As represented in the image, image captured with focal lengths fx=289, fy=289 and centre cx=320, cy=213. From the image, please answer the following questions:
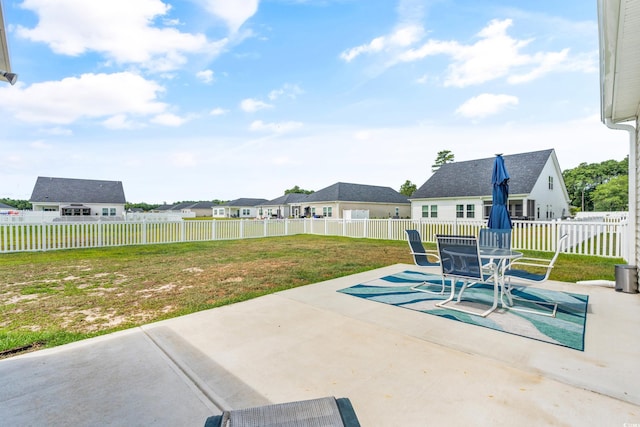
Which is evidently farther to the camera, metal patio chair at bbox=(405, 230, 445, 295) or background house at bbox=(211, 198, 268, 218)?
background house at bbox=(211, 198, 268, 218)

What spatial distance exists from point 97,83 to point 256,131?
8.80m

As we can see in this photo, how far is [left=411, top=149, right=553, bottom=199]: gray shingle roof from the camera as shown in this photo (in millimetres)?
19859

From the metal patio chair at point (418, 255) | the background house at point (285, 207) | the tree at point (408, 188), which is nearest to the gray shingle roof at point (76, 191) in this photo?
the background house at point (285, 207)

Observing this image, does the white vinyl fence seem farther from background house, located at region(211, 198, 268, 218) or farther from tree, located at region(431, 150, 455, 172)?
background house, located at region(211, 198, 268, 218)

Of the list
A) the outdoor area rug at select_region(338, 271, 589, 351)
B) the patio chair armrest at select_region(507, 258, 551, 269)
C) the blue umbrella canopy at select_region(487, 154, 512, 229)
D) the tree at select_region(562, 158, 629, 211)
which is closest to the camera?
the outdoor area rug at select_region(338, 271, 589, 351)

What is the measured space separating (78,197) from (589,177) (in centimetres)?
8053

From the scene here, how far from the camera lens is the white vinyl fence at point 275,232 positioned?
9.27 m

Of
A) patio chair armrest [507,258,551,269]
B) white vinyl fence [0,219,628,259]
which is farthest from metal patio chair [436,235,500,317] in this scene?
white vinyl fence [0,219,628,259]

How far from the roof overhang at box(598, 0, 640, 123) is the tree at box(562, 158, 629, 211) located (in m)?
63.6

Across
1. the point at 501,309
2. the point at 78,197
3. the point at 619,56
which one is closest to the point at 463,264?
the point at 501,309

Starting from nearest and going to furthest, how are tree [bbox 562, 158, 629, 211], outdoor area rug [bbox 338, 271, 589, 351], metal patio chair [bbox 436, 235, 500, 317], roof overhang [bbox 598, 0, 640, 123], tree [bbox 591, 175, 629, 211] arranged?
roof overhang [bbox 598, 0, 640, 123], outdoor area rug [bbox 338, 271, 589, 351], metal patio chair [bbox 436, 235, 500, 317], tree [bbox 591, 175, 629, 211], tree [bbox 562, 158, 629, 211]

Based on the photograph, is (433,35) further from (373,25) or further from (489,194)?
(489,194)

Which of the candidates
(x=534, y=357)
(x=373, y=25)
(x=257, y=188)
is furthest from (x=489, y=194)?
(x=257, y=188)

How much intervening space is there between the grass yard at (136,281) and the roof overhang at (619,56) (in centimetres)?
347
